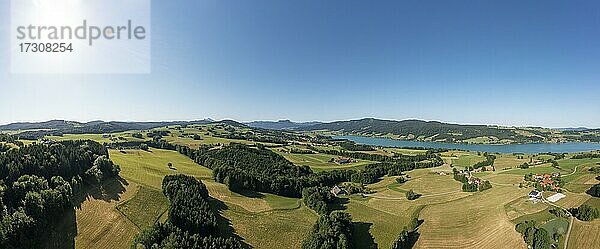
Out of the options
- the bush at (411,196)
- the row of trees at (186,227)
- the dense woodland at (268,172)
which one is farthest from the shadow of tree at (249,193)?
the bush at (411,196)

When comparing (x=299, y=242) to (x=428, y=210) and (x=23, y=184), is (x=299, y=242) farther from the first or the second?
(x=23, y=184)

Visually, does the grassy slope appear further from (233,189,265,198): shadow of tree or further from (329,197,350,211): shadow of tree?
(329,197,350,211): shadow of tree

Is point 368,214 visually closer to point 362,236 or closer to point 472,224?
point 362,236

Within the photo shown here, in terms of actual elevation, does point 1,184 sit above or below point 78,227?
above

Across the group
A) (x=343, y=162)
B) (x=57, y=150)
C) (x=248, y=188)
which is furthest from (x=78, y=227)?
(x=343, y=162)

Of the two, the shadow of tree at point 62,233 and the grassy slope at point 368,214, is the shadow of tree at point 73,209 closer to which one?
the shadow of tree at point 62,233

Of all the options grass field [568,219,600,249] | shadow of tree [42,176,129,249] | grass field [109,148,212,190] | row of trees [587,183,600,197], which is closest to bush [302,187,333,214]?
grass field [109,148,212,190]
